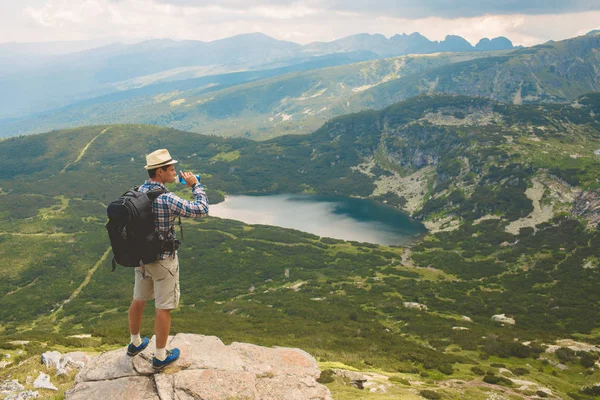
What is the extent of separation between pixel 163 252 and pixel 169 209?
52.4 inches

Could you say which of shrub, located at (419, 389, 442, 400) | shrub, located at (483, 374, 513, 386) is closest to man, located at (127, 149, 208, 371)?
shrub, located at (419, 389, 442, 400)

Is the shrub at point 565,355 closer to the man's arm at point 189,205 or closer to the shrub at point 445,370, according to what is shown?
the shrub at point 445,370

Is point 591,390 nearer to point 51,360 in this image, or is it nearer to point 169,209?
point 169,209

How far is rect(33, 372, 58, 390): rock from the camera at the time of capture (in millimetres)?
14044

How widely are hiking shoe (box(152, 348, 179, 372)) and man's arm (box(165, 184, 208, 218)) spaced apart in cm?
498

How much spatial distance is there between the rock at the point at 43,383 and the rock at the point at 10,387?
1.60ft

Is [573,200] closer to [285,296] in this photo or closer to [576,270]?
[576,270]

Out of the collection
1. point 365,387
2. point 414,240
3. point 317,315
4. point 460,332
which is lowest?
point 414,240

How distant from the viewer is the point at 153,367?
41.1 ft

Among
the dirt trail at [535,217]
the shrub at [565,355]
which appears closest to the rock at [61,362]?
the shrub at [565,355]

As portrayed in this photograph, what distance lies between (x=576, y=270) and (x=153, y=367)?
147603 millimetres

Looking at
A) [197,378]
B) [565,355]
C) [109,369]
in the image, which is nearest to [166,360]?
[197,378]

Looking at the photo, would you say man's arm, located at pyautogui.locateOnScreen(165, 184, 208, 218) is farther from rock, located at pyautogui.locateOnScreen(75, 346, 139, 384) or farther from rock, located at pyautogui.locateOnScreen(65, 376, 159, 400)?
rock, located at pyautogui.locateOnScreen(75, 346, 139, 384)

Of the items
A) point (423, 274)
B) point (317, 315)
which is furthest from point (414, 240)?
point (317, 315)
